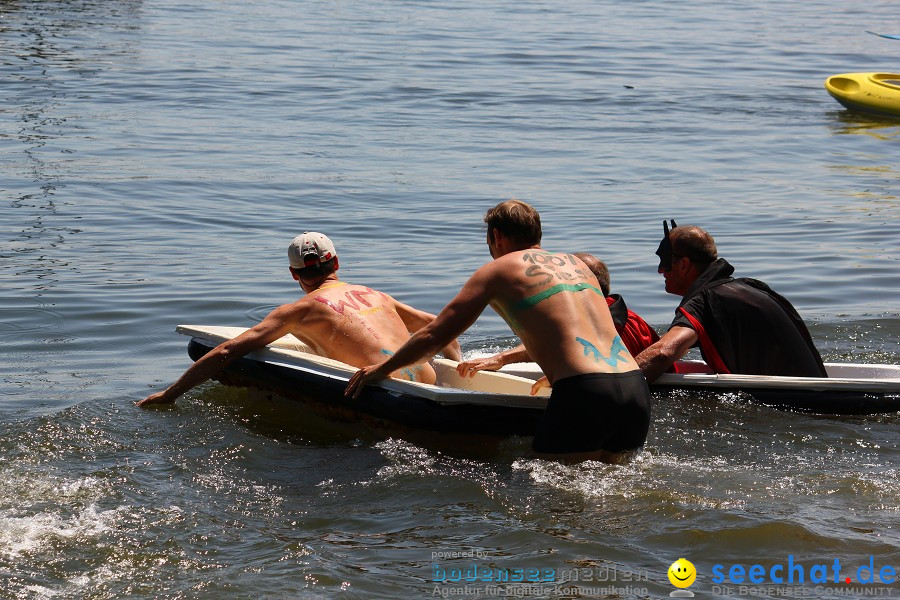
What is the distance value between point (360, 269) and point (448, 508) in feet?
19.9

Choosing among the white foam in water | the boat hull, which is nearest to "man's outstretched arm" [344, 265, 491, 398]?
the boat hull

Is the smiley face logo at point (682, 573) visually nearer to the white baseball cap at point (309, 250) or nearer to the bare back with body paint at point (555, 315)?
the bare back with body paint at point (555, 315)

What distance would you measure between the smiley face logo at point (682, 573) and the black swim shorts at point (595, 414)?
2.78ft

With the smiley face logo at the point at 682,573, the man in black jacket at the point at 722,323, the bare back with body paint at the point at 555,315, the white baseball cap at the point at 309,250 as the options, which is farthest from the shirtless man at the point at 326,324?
the smiley face logo at the point at 682,573

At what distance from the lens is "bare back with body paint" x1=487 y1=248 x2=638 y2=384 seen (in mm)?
5645

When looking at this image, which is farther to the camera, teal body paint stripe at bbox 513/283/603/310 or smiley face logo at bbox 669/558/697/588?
teal body paint stripe at bbox 513/283/603/310

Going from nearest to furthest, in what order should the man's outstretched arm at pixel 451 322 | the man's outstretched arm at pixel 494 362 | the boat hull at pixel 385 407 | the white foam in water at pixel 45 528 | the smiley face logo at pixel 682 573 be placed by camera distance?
the smiley face logo at pixel 682 573, the white foam in water at pixel 45 528, the man's outstretched arm at pixel 451 322, the boat hull at pixel 385 407, the man's outstretched arm at pixel 494 362

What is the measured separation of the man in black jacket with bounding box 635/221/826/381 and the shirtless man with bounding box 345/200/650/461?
1.26m

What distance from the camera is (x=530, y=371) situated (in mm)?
Result: 7492

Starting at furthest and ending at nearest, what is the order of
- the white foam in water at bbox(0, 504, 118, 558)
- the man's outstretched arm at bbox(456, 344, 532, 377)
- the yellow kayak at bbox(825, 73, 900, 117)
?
the yellow kayak at bbox(825, 73, 900, 117) < the man's outstretched arm at bbox(456, 344, 532, 377) < the white foam in water at bbox(0, 504, 118, 558)

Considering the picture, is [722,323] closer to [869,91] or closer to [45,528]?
[45,528]

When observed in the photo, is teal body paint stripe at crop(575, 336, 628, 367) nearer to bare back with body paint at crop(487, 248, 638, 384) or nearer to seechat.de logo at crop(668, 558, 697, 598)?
bare back with body paint at crop(487, 248, 638, 384)

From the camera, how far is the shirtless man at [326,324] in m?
6.75

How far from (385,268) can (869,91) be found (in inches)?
557
